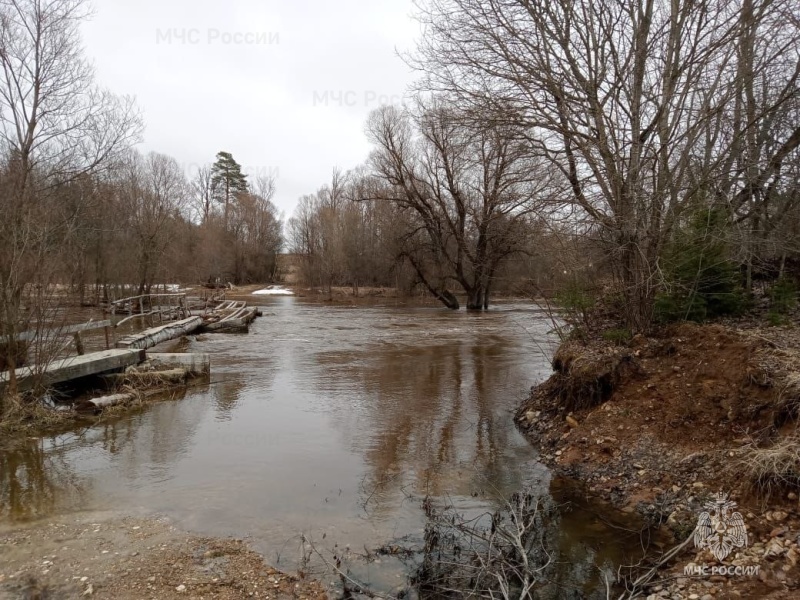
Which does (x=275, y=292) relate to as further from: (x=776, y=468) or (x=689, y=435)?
(x=776, y=468)

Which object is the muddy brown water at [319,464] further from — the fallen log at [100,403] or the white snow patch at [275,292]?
the white snow patch at [275,292]

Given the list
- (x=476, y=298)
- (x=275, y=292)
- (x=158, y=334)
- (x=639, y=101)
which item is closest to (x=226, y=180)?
(x=275, y=292)

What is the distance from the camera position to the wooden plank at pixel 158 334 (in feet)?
41.5

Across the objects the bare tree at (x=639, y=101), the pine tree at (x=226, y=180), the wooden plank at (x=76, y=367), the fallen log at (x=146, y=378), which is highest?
the pine tree at (x=226, y=180)

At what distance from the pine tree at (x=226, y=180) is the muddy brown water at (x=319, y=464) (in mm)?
58471

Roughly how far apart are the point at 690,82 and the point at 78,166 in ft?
55.3

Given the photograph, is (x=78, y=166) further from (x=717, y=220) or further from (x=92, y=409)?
(x=717, y=220)

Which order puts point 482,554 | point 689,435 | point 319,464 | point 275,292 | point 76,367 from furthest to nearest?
point 275,292, point 76,367, point 319,464, point 689,435, point 482,554

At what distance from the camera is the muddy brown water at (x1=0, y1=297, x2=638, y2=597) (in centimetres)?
491

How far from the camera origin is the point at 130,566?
419 cm

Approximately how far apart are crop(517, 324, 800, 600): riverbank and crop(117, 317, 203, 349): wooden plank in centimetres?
977

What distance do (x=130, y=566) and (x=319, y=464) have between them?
2.83m

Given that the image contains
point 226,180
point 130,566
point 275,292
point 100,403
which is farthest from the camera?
point 226,180

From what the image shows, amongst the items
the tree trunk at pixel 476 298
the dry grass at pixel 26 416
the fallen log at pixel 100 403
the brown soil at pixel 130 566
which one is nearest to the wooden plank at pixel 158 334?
the fallen log at pixel 100 403
